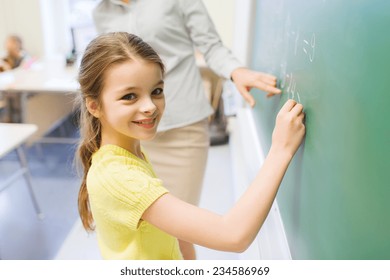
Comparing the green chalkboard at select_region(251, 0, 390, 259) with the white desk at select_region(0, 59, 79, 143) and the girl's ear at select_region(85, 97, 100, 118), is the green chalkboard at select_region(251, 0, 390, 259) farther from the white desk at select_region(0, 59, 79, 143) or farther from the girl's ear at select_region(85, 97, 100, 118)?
the white desk at select_region(0, 59, 79, 143)

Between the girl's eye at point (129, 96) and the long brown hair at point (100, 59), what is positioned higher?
the long brown hair at point (100, 59)

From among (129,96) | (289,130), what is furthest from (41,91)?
(289,130)

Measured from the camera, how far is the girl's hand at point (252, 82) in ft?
3.29

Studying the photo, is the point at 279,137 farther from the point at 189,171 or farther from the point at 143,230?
the point at 189,171

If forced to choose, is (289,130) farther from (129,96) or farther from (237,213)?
(129,96)

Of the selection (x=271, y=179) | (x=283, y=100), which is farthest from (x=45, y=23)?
(x=271, y=179)

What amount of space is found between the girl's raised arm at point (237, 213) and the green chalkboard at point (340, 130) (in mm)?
64

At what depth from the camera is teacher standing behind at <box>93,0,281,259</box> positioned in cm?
122

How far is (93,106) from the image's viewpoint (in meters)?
0.81

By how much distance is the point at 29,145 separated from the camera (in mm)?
3547

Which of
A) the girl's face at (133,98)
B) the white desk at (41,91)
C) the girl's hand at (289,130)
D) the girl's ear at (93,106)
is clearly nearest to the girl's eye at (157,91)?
the girl's face at (133,98)

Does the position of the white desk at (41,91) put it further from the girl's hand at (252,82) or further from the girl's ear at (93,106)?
the girl's ear at (93,106)

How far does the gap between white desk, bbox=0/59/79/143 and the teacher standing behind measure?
56.6 inches

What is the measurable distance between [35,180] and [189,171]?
6.46 feet
